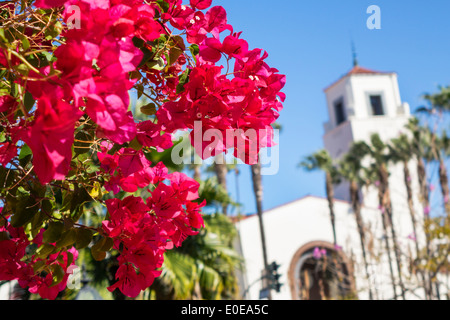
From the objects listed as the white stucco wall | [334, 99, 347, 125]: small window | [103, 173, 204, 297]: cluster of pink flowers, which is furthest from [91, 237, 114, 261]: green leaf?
[334, 99, 347, 125]: small window

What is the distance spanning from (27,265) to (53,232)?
0.28 meters

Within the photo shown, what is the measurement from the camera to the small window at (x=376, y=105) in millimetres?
36853

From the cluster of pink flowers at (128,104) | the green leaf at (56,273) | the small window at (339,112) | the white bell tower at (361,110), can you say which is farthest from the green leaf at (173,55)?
the small window at (339,112)

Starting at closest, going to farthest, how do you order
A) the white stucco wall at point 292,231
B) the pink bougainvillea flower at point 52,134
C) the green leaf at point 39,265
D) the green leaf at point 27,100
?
the pink bougainvillea flower at point 52,134
the green leaf at point 27,100
the green leaf at point 39,265
the white stucco wall at point 292,231

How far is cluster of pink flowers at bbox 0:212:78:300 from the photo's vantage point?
1391mm

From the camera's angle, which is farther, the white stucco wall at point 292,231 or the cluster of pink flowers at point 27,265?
the white stucco wall at point 292,231

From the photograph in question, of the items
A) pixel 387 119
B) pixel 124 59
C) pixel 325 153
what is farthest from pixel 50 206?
pixel 387 119

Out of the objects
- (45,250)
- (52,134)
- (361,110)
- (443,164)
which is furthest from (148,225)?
(361,110)

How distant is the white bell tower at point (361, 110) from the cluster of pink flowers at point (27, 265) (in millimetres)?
33688

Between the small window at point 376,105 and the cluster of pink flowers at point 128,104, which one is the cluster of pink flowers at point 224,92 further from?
the small window at point 376,105

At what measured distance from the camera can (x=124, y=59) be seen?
2.89 ft

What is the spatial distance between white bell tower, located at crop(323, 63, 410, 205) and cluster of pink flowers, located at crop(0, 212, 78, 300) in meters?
33.7

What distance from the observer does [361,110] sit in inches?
1414

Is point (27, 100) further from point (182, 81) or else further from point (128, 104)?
point (182, 81)
